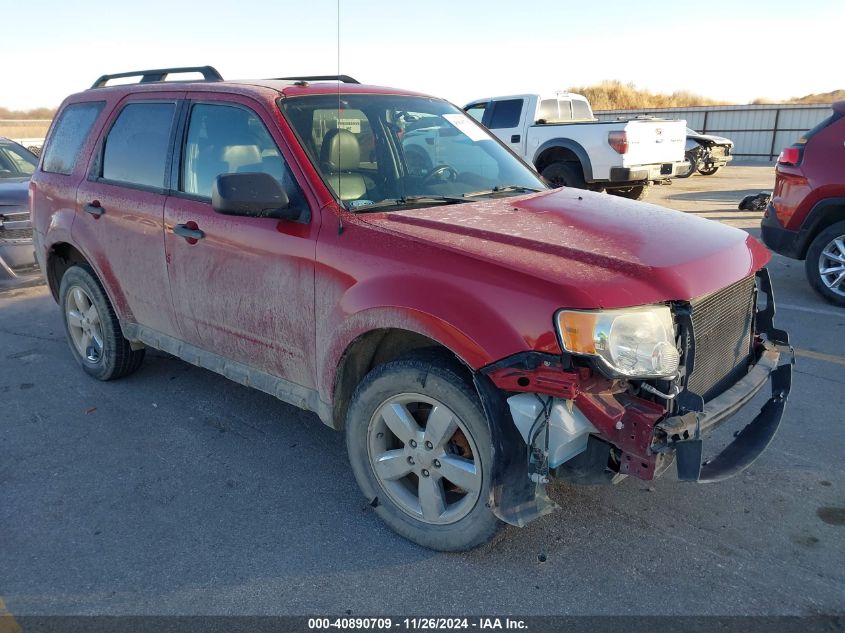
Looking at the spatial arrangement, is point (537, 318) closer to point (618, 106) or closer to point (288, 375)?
point (288, 375)

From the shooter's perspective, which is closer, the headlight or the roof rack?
the headlight

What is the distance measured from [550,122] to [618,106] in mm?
33962

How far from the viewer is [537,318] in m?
2.46

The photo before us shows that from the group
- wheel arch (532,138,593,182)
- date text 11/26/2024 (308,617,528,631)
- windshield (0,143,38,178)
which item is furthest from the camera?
wheel arch (532,138,593,182)

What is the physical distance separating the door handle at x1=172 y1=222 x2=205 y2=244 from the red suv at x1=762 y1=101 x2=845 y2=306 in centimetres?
560

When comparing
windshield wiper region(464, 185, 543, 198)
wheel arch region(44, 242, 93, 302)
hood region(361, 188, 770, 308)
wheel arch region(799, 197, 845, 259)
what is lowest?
wheel arch region(44, 242, 93, 302)

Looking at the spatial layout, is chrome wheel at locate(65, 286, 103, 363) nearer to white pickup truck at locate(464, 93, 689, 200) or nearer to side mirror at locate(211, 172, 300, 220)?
side mirror at locate(211, 172, 300, 220)

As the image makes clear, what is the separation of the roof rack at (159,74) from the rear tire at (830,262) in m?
5.53

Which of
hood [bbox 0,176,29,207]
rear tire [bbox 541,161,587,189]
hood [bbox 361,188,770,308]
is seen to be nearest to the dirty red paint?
hood [bbox 361,188,770,308]

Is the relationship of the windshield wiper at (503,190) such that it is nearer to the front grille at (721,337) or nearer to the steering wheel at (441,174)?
the steering wheel at (441,174)

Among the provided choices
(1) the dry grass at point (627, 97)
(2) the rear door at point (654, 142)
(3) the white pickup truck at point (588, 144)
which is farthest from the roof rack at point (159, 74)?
(1) the dry grass at point (627, 97)

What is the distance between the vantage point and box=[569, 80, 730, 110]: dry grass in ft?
147

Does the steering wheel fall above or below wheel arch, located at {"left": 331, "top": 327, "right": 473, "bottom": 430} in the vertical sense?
above

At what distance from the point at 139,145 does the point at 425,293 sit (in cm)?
252
